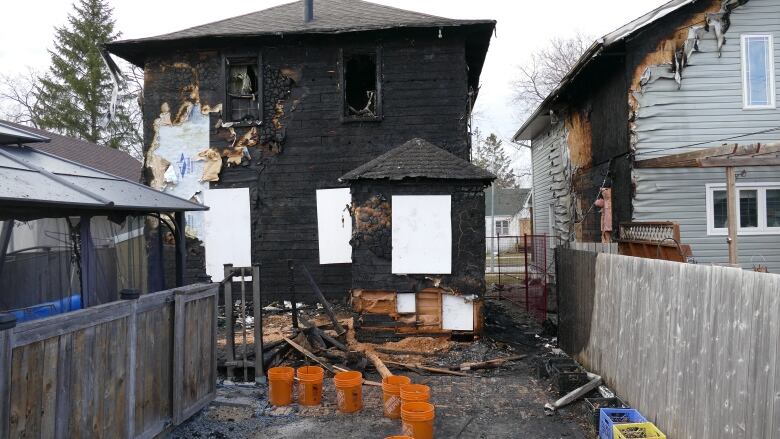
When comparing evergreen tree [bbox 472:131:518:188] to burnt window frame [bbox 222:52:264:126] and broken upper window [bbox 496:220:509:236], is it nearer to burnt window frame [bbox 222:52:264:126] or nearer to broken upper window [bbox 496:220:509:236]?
broken upper window [bbox 496:220:509:236]

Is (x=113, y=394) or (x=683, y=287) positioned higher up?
(x=683, y=287)

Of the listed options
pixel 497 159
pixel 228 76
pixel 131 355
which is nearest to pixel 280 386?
pixel 131 355

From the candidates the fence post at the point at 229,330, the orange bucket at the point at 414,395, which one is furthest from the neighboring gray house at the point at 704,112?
the fence post at the point at 229,330

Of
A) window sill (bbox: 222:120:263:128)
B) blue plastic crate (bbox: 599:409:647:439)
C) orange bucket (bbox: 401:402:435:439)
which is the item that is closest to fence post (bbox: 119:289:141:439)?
orange bucket (bbox: 401:402:435:439)

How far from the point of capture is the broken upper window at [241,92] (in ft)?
44.0

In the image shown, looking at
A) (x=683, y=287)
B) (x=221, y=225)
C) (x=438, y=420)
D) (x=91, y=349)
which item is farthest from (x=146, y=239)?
(x=221, y=225)

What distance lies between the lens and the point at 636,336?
5.90 m

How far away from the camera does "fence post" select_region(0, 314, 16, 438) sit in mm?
3211

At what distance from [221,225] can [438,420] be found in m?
8.82

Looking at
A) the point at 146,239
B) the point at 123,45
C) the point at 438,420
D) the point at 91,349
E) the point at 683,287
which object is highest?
the point at 123,45

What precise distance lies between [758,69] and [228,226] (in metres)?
12.2

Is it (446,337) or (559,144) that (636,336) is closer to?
(446,337)

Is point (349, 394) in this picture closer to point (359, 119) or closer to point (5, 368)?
point (5, 368)

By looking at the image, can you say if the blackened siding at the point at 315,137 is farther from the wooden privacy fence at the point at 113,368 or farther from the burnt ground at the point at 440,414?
the wooden privacy fence at the point at 113,368
